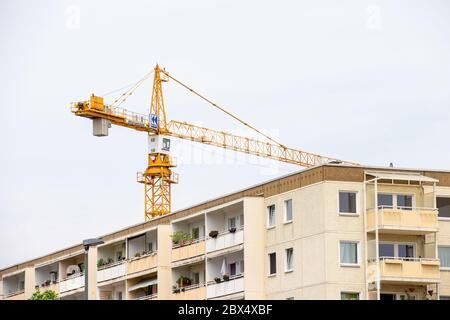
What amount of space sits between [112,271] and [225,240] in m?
16.6

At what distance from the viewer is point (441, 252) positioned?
80.2 m

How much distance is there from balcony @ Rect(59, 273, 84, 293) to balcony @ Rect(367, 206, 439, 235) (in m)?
34.0

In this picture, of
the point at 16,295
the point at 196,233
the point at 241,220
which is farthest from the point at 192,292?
the point at 16,295

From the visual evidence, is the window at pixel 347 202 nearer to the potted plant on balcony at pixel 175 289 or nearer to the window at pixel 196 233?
the window at pixel 196 233

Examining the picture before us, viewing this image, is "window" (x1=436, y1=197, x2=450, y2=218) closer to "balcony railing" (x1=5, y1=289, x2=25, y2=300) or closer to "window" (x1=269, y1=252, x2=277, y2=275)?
"window" (x1=269, y1=252, x2=277, y2=275)

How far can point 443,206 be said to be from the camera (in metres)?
81.6

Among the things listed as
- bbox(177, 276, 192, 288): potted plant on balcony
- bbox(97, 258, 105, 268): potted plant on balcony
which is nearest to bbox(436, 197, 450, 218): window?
bbox(177, 276, 192, 288): potted plant on balcony

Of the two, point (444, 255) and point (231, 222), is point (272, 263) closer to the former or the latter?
point (231, 222)

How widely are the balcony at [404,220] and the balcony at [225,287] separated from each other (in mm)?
9792

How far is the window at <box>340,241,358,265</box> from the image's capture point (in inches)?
3081

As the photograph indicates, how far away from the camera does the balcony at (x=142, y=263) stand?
95.1 m

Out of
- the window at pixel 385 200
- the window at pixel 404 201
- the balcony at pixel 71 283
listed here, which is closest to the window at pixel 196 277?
the balcony at pixel 71 283

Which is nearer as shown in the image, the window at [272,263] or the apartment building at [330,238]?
the apartment building at [330,238]
